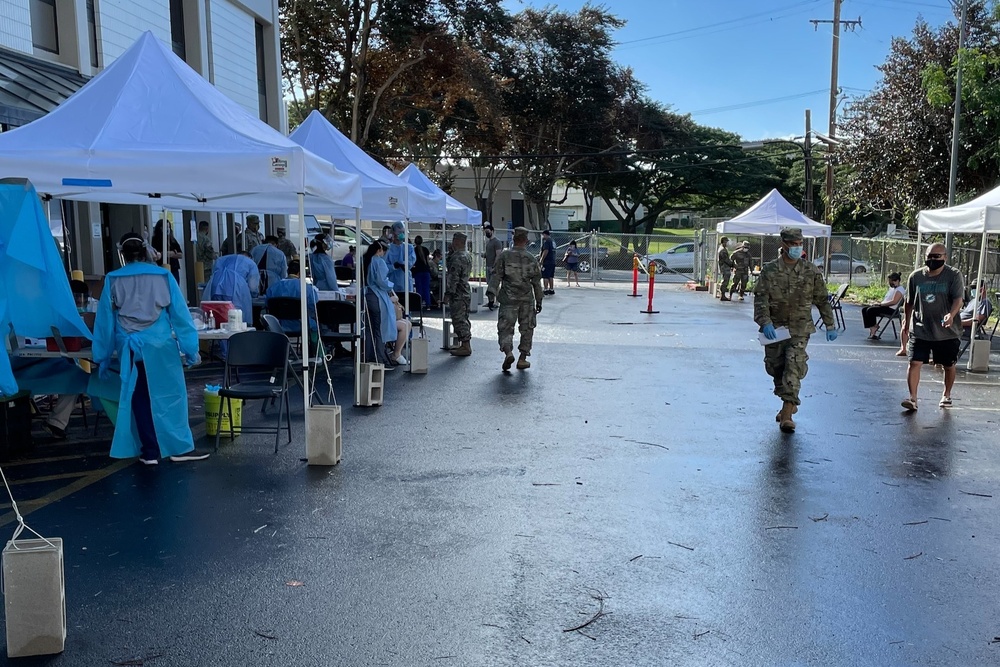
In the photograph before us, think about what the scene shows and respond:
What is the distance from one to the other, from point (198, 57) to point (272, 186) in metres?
11.9

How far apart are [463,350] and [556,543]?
8308mm

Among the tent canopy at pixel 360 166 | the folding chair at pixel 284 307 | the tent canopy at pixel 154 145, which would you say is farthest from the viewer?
the tent canopy at pixel 360 166

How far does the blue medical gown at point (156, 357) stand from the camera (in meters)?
6.76

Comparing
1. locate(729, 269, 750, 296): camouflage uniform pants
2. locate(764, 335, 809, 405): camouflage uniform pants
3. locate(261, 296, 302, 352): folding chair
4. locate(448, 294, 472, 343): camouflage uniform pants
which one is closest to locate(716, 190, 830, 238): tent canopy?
locate(729, 269, 750, 296): camouflage uniform pants

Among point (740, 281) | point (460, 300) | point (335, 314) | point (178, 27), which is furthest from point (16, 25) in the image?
point (740, 281)

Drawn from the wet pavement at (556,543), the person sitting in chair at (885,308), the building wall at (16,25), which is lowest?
the wet pavement at (556,543)

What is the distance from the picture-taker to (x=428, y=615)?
443 cm

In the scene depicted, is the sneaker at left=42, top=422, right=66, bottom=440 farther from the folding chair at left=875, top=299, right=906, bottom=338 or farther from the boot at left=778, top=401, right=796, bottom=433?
the folding chair at left=875, top=299, right=906, bottom=338

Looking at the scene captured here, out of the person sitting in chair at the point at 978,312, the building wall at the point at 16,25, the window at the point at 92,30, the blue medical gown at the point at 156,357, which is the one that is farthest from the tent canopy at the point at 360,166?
the person sitting in chair at the point at 978,312

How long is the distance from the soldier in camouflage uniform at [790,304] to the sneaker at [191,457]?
5137 mm

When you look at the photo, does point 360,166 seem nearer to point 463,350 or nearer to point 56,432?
point 463,350

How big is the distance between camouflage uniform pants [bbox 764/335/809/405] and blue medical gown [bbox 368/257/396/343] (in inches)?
193

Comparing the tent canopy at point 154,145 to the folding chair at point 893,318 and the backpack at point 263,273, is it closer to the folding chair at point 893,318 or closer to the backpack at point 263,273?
the backpack at point 263,273

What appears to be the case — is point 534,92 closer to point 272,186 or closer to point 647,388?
point 647,388
